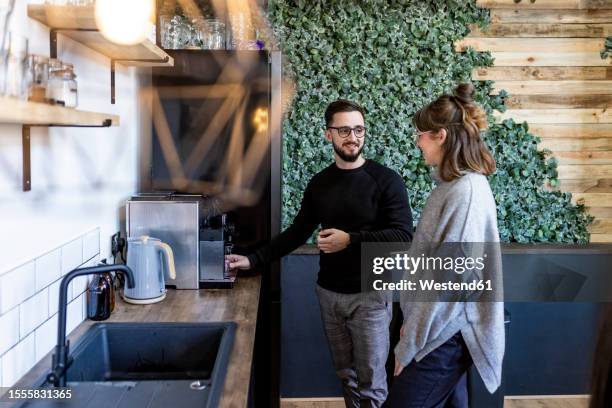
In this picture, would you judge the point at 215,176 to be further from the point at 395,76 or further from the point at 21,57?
the point at 21,57

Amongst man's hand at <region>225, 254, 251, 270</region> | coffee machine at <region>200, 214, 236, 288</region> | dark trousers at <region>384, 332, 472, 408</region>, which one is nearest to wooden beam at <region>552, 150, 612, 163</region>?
dark trousers at <region>384, 332, 472, 408</region>

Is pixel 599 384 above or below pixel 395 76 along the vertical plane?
below

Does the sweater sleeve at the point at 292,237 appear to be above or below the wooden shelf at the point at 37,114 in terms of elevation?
below

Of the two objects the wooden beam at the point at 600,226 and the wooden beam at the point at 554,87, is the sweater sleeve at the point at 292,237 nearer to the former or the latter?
the wooden beam at the point at 554,87

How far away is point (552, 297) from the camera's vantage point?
330 cm

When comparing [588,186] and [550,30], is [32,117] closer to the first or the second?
[550,30]

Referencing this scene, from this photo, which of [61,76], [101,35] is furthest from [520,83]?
[61,76]

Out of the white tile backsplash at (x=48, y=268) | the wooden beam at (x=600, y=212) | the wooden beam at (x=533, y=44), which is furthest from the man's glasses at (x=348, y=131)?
the wooden beam at (x=600, y=212)

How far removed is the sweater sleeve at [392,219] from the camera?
7.72 feet

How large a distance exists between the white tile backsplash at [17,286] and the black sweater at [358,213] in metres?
1.30

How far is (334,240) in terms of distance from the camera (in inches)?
93.4

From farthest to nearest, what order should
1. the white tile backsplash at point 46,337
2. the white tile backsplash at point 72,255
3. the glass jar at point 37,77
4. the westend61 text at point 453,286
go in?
the westend61 text at point 453,286
the white tile backsplash at point 72,255
the white tile backsplash at point 46,337
the glass jar at point 37,77

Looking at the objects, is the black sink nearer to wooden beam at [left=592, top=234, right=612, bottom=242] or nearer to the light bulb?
the light bulb

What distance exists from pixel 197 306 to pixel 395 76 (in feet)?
6.06
